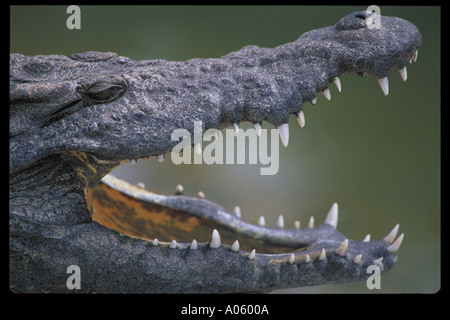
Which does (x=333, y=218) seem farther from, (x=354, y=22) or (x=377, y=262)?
(x=354, y=22)

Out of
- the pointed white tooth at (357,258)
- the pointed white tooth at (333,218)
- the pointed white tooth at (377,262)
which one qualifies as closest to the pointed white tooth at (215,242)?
the pointed white tooth at (357,258)

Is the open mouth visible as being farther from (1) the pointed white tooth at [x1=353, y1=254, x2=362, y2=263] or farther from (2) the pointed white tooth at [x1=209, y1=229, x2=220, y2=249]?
(2) the pointed white tooth at [x1=209, y1=229, x2=220, y2=249]

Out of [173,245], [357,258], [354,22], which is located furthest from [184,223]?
[354,22]

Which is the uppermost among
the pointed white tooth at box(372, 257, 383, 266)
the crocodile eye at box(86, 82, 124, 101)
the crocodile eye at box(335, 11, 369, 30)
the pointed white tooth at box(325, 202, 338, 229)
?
the crocodile eye at box(335, 11, 369, 30)

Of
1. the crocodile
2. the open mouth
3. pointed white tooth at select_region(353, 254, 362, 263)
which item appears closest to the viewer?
the crocodile

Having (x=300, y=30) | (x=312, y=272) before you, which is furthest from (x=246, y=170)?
(x=312, y=272)

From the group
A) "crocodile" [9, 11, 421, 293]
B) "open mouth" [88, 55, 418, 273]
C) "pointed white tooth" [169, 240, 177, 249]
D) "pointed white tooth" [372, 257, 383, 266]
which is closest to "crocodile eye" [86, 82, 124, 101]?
"crocodile" [9, 11, 421, 293]

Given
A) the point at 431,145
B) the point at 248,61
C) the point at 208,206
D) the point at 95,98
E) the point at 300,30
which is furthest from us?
the point at 300,30

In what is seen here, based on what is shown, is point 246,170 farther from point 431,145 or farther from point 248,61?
point 248,61
